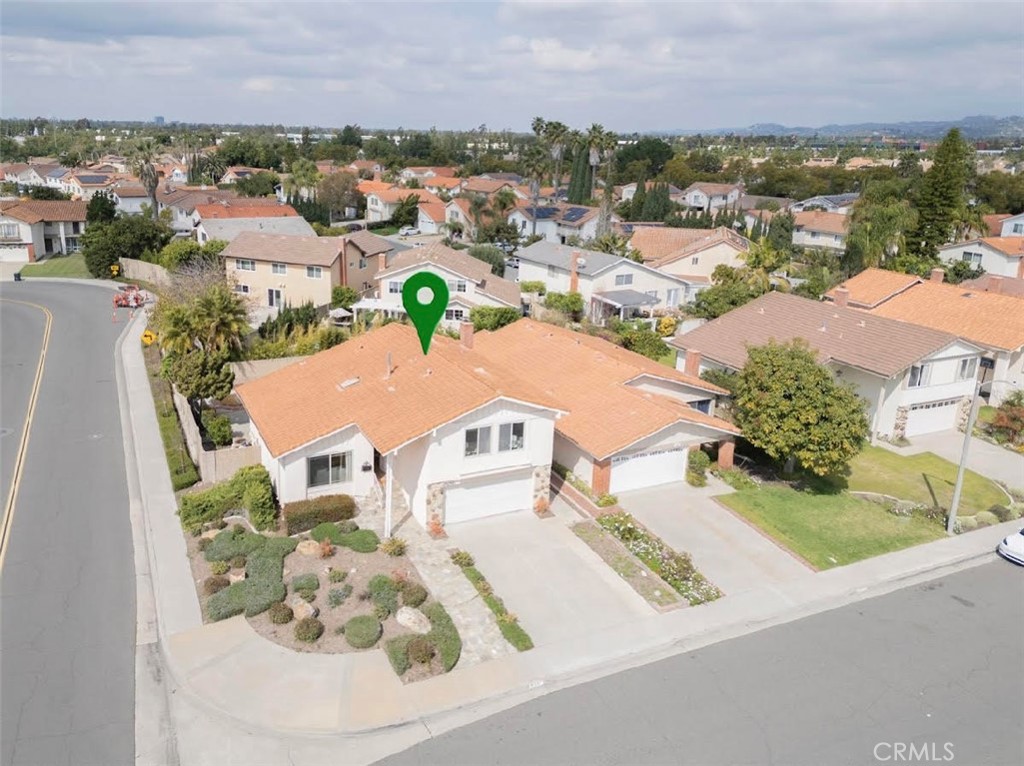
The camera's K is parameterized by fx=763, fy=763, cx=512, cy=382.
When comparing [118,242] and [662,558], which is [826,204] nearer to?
[118,242]

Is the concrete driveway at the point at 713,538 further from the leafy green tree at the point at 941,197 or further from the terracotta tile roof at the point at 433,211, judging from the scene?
the terracotta tile roof at the point at 433,211

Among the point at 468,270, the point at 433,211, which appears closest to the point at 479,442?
the point at 468,270

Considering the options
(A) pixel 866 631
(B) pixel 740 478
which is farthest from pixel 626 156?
(A) pixel 866 631

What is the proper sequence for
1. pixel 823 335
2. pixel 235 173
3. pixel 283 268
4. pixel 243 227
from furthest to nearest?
pixel 235 173 < pixel 243 227 < pixel 283 268 < pixel 823 335

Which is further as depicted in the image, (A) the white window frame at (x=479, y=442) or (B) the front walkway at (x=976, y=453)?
(B) the front walkway at (x=976, y=453)

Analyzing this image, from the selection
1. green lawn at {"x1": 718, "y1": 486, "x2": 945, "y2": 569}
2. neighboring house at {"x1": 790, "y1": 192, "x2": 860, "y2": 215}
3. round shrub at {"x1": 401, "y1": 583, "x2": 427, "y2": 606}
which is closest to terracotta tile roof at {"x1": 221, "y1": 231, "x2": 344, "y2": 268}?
green lawn at {"x1": 718, "y1": 486, "x2": 945, "y2": 569}

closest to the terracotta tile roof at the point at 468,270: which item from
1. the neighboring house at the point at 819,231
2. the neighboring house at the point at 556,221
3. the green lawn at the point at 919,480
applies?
the green lawn at the point at 919,480
